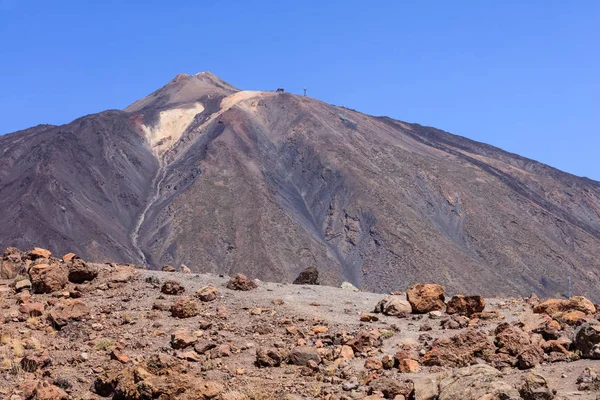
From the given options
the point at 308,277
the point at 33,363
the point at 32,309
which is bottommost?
the point at 33,363

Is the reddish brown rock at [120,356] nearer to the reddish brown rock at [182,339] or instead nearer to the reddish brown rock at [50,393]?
the reddish brown rock at [182,339]

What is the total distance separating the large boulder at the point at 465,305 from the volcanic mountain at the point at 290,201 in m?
61.9

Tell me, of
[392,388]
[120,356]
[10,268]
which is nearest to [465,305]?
[392,388]

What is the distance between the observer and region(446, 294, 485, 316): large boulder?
16250 mm

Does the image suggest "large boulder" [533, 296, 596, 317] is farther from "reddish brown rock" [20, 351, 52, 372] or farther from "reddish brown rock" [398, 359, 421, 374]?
"reddish brown rock" [20, 351, 52, 372]

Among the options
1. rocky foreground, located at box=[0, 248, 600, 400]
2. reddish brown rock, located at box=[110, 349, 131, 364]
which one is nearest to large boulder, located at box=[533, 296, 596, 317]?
rocky foreground, located at box=[0, 248, 600, 400]

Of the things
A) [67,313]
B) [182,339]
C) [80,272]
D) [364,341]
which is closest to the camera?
[182,339]

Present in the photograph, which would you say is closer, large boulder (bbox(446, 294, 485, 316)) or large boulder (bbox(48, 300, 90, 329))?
large boulder (bbox(48, 300, 90, 329))

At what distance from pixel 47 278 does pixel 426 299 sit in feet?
27.6

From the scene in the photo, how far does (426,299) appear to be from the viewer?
54.3ft

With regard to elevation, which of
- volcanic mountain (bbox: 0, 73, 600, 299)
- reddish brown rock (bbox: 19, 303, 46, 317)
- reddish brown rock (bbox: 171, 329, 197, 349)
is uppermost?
volcanic mountain (bbox: 0, 73, 600, 299)

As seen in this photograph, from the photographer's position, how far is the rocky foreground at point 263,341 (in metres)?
11.5

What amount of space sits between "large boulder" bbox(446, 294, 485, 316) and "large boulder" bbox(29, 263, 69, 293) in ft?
28.3

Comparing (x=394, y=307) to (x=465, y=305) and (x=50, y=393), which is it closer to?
(x=465, y=305)
